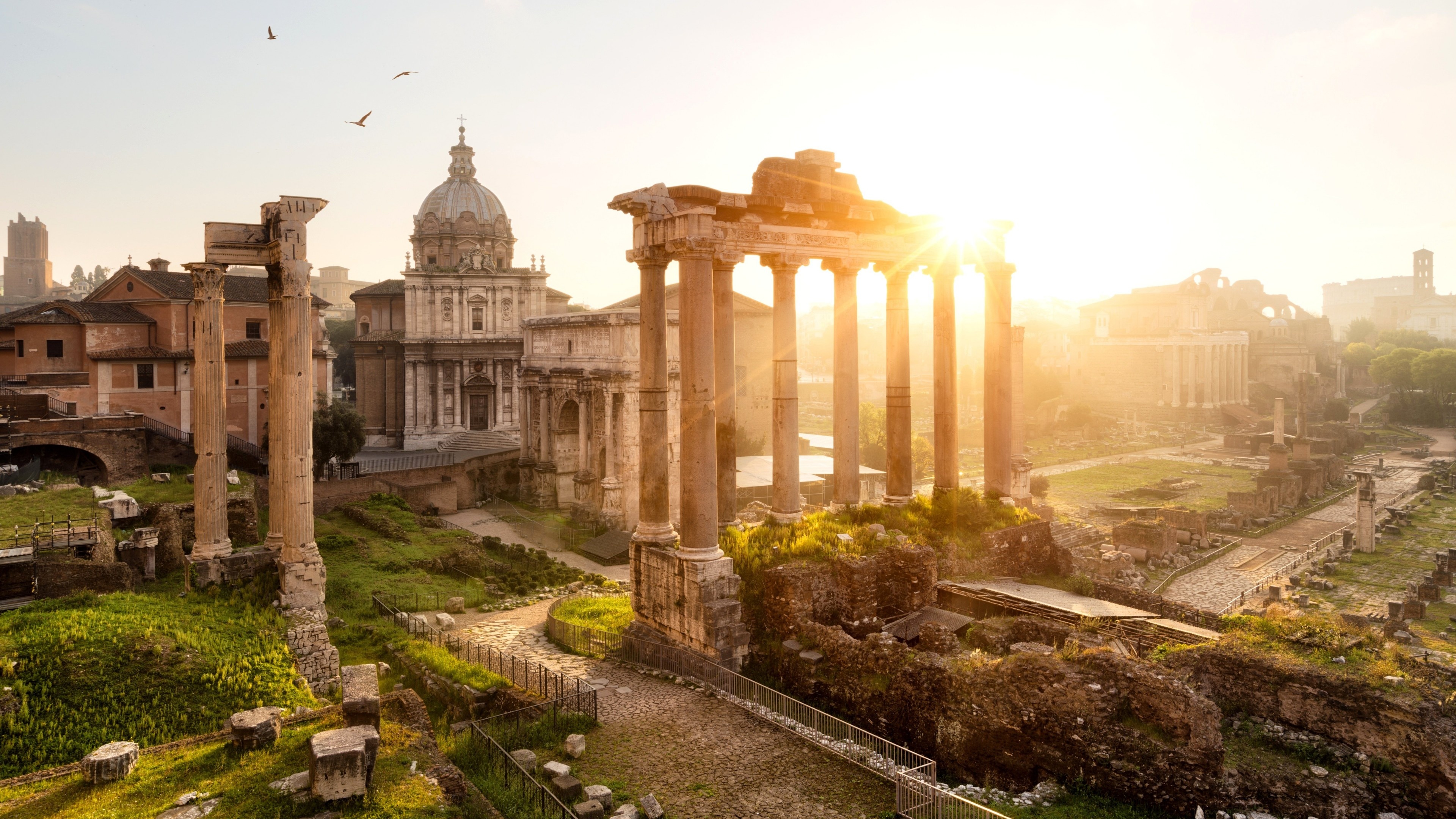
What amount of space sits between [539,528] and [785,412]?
1980cm

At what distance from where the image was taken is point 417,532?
1144 inches

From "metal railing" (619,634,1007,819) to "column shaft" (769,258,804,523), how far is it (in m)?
3.93

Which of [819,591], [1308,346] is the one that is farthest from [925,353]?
[819,591]

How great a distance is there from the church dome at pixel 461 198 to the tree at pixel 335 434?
16666 mm

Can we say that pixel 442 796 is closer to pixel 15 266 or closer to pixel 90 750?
pixel 90 750

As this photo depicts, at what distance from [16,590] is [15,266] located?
143 m

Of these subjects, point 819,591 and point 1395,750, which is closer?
point 1395,750

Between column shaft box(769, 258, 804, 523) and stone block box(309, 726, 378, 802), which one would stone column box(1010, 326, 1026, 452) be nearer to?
column shaft box(769, 258, 804, 523)

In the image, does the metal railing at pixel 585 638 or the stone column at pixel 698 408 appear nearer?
the stone column at pixel 698 408

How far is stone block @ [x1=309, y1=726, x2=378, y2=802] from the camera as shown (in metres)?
8.40

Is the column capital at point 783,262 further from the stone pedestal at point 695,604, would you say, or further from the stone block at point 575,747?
the stone block at point 575,747

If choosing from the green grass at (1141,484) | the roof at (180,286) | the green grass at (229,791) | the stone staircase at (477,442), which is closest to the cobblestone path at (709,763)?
the green grass at (229,791)

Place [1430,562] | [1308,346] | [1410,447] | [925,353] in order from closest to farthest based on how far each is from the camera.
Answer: [1430,562] → [1410,447] → [1308,346] → [925,353]

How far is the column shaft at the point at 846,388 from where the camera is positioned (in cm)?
1731
